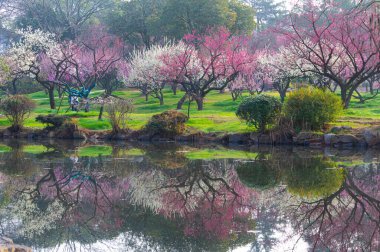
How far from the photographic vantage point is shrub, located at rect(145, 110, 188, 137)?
29.8 meters

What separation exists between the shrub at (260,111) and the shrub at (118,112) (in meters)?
6.52

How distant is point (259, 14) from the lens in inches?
3831

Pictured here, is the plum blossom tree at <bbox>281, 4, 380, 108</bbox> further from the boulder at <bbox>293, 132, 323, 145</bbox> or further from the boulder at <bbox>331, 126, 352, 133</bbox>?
the boulder at <bbox>293, 132, 323, 145</bbox>

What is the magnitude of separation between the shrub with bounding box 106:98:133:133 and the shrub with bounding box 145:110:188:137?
184cm

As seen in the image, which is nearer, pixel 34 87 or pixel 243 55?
pixel 243 55

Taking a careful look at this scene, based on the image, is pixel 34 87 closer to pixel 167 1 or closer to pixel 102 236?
pixel 167 1

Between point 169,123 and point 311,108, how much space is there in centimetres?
733

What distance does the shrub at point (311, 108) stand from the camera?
27312mm

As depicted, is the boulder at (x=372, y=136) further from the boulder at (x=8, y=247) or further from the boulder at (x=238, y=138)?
the boulder at (x=8, y=247)

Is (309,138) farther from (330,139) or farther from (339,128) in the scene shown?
(339,128)

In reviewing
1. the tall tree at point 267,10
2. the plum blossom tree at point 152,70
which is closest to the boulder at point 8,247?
the plum blossom tree at point 152,70

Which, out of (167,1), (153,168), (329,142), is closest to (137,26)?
(167,1)

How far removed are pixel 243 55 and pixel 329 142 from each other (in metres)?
17.9

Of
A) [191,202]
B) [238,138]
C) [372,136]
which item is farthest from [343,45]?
[191,202]
